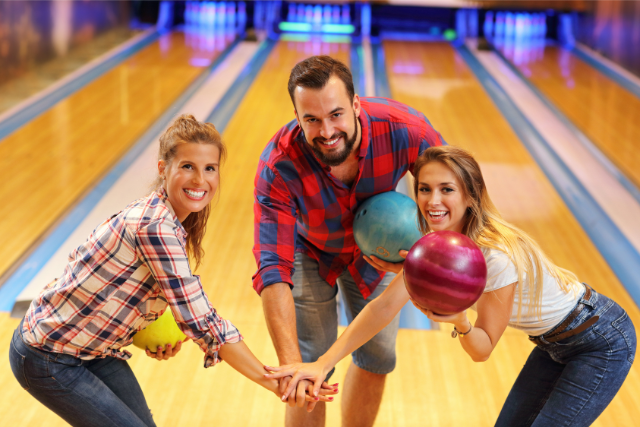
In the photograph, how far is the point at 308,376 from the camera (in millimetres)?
1686

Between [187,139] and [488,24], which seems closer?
[187,139]

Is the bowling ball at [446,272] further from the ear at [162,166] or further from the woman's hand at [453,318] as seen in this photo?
the ear at [162,166]

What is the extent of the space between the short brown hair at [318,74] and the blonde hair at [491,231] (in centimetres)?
33

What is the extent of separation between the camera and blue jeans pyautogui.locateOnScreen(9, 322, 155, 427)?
1384mm

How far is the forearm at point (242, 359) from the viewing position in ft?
4.83

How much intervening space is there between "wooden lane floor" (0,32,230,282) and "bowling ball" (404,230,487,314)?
2163 mm

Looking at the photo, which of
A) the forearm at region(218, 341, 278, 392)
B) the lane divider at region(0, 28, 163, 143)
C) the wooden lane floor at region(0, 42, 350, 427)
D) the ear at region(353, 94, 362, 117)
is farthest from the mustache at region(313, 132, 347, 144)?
the lane divider at region(0, 28, 163, 143)

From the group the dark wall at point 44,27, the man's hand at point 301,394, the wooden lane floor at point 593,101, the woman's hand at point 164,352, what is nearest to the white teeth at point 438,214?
the man's hand at point 301,394

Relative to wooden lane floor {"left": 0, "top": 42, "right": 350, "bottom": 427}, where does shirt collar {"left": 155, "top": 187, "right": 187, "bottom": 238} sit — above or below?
above

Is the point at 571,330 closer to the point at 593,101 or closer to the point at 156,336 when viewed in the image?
the point at 156,336

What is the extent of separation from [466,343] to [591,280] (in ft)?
5.35

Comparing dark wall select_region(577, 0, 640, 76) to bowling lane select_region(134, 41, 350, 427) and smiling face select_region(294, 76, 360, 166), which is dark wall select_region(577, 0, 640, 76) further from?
smiling face select_region(294, 76, 360, 166)

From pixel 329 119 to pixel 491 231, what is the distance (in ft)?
1.73

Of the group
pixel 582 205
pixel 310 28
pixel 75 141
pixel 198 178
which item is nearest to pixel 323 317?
pixel 198 178
